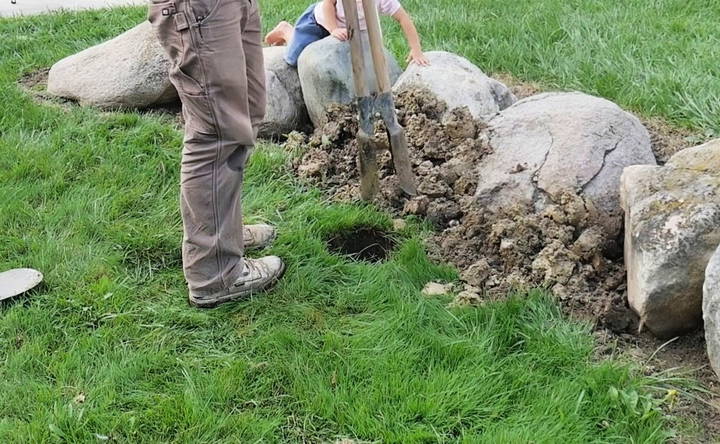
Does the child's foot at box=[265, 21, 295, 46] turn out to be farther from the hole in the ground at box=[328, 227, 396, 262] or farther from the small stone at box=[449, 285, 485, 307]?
the small stone at box=[449, 285, 485, 307]

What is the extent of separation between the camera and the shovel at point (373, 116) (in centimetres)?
353

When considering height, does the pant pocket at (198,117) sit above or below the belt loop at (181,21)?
below

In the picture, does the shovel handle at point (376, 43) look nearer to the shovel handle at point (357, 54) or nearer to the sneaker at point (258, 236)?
the shovel handle at point (357, 54)

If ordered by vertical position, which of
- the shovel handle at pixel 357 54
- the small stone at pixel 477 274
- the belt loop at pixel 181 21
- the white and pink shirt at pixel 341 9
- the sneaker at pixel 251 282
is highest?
the belt loop at pixel 181 21

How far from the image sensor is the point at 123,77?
4.88 m

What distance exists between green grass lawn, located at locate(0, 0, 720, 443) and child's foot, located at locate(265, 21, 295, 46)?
1507 mm

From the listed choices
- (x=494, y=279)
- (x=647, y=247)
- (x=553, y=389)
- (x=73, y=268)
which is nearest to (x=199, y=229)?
(x=73, y=268)

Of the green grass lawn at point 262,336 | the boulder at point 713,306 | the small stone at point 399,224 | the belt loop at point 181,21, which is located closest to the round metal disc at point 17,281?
the green grass lawn at point 262,336

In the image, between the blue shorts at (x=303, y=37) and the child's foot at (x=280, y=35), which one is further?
the child's foot at (x=280, y=35)

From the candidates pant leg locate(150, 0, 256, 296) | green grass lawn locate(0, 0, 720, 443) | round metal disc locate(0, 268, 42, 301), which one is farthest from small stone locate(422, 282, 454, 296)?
round metal disc locate(0, 268, 42, 301)

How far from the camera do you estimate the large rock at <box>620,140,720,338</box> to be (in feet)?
8.98

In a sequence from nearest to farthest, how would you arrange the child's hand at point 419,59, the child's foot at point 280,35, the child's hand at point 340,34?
the child's hand at point 419,59 → the child's hand at point 340,34 → the child's foot at point 280,35

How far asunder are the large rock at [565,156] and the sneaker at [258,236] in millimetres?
957

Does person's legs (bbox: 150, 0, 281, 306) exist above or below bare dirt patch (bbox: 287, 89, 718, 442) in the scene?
above
